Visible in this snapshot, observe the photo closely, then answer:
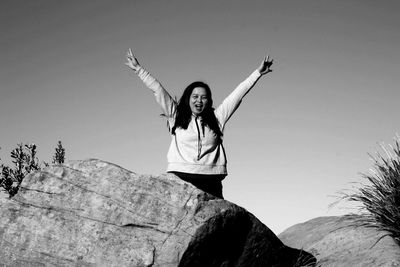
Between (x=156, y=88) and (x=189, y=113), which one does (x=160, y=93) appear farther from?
(x=189, y=113)

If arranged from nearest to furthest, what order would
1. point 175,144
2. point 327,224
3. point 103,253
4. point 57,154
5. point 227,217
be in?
point 103,253 → point 227,217 → point 175,144 → point 327,224 → point 57,154

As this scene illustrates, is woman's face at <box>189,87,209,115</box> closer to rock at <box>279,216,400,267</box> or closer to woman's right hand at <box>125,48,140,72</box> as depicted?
woman's right hand at <box>125,48,140,72</box>

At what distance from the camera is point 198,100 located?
5070 mm

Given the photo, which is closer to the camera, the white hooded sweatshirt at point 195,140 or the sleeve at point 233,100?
the white hooded sweatshirt at point 195,140

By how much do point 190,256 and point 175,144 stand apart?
1560 mm

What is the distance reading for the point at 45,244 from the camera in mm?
3988

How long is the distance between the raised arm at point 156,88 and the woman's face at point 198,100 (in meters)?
0.26

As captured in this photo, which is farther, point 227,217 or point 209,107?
point 209,107

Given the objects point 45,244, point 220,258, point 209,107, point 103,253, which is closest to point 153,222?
point 103,253

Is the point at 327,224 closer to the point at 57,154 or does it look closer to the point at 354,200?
the point at 354,200

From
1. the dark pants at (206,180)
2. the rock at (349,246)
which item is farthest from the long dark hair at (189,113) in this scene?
the rock at (349,246)

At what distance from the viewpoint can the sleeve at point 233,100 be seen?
513 cm

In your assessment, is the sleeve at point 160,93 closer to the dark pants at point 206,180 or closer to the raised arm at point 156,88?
the raised arm at point 156,88

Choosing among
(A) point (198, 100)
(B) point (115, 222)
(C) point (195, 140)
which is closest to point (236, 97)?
(A) point (198, 100)
